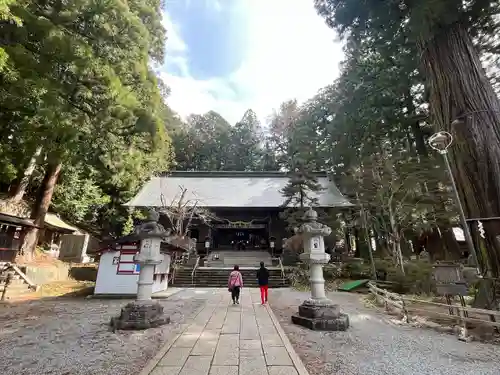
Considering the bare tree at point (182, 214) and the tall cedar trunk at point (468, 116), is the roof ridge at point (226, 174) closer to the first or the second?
the bare tree at point (182, 214)

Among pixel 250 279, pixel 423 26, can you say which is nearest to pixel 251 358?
pixel 423 26

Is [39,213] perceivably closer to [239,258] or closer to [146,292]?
[239,258]

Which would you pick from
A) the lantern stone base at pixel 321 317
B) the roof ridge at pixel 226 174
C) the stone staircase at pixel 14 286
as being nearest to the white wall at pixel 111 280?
the stone staircase at pixel 14 286

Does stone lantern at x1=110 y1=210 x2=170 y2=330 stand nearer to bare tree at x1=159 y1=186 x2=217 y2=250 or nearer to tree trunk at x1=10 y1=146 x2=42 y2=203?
bare tree at x1=159 y1=186 x2=217 y2=250

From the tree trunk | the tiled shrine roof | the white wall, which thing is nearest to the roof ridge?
the tiled shrine roof

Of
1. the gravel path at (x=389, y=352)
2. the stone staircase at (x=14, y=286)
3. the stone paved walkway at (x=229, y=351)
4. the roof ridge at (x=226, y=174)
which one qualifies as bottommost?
the gravel path at (x=389, y=352)

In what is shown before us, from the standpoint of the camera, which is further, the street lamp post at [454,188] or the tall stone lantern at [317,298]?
the tall stone lantern at [317,298]

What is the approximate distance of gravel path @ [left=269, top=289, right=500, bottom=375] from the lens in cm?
376

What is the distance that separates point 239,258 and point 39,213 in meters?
12.2

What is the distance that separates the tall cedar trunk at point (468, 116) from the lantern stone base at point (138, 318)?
7.02m

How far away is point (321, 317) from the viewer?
589 cm

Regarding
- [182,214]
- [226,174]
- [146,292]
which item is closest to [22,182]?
[182,214]

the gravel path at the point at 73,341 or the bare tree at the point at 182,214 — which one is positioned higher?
the bare tree at the point at 182,214

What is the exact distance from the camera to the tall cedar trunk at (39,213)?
13997 millimetres
